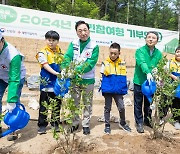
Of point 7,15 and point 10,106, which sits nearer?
point 10,106

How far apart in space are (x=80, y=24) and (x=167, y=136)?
2023 millimetres

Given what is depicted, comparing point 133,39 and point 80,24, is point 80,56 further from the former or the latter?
point 133,39

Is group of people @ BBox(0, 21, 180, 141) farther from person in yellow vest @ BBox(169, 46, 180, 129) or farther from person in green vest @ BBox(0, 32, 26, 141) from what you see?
person in yellow vest @ BBox(169, 46, 180, 129)

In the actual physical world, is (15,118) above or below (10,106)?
below

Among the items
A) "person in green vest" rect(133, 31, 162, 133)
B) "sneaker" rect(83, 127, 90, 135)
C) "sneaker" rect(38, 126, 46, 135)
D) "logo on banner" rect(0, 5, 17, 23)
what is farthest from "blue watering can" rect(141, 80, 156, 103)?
"logo on banner" rect(0, 5, 17, 23)

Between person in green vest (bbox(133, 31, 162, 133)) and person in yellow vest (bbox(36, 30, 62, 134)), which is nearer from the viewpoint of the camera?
person in yellow vest (bbox(36, 30, 62, 134))

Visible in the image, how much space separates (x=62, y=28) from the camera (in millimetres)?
9180

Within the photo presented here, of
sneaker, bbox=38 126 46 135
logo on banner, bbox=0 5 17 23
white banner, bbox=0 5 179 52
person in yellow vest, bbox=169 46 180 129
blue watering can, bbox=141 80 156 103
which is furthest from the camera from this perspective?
white banner, bbox=0 5 179 52

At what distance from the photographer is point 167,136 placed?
11.9ft

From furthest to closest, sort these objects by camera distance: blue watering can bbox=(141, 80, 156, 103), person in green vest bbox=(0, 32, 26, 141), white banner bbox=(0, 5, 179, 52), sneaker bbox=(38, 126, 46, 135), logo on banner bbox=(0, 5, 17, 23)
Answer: white banner bbox=(0, 5, 179, 52), logo on banner bbox=(0, 5, 17, 23), sneaker bbox=(38, 126, 46, 135), blue watering can bbox=(141, 80, 156, 103), person in green vest bbox=(0, 32, 26, 141)

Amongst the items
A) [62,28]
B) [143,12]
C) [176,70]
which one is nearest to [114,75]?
[176,70]

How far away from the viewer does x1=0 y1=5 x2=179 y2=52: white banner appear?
8.20 m

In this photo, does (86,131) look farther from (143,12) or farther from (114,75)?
(143,12)

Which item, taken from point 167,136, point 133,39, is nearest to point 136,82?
point 167,136
